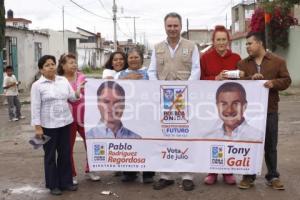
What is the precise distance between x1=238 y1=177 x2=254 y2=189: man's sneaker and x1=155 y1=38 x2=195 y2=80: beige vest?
141 cm

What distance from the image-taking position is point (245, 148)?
19.9ft

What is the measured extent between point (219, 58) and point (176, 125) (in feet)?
3.11

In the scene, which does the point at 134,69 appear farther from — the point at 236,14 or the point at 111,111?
the point at 236,14

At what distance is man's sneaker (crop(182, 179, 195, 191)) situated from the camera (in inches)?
240

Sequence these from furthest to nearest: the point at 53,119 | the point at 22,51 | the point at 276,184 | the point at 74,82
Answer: the point at 22,51, the point at 74,82, the point at 276,184, the point at 53,119

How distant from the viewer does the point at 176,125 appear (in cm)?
613

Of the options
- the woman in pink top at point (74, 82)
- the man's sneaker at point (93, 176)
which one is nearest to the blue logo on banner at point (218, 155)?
the man's sneaker at point (93, 176)

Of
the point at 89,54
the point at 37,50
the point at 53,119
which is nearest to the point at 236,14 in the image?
the point at 89,54

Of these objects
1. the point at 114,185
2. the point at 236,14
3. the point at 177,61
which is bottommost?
the point at 114,185

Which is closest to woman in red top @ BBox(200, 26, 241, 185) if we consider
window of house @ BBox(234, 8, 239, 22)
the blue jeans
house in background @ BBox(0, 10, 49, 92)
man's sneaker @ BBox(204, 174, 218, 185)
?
the blue jeans

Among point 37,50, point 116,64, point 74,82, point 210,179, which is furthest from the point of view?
point 37,50

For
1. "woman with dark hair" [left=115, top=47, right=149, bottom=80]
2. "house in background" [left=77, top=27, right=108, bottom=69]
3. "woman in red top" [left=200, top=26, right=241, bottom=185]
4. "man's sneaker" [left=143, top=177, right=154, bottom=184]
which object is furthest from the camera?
"house in background" [left=77, top=27, right=108, bottom=69]

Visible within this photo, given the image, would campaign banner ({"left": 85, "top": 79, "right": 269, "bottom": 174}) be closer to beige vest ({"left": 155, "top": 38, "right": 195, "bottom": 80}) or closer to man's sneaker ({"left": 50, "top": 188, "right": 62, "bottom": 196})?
beige vest ({"left": 155, "top": 38, "right": 195, "bottom": 80})

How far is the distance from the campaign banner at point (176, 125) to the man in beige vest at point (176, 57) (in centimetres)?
13
